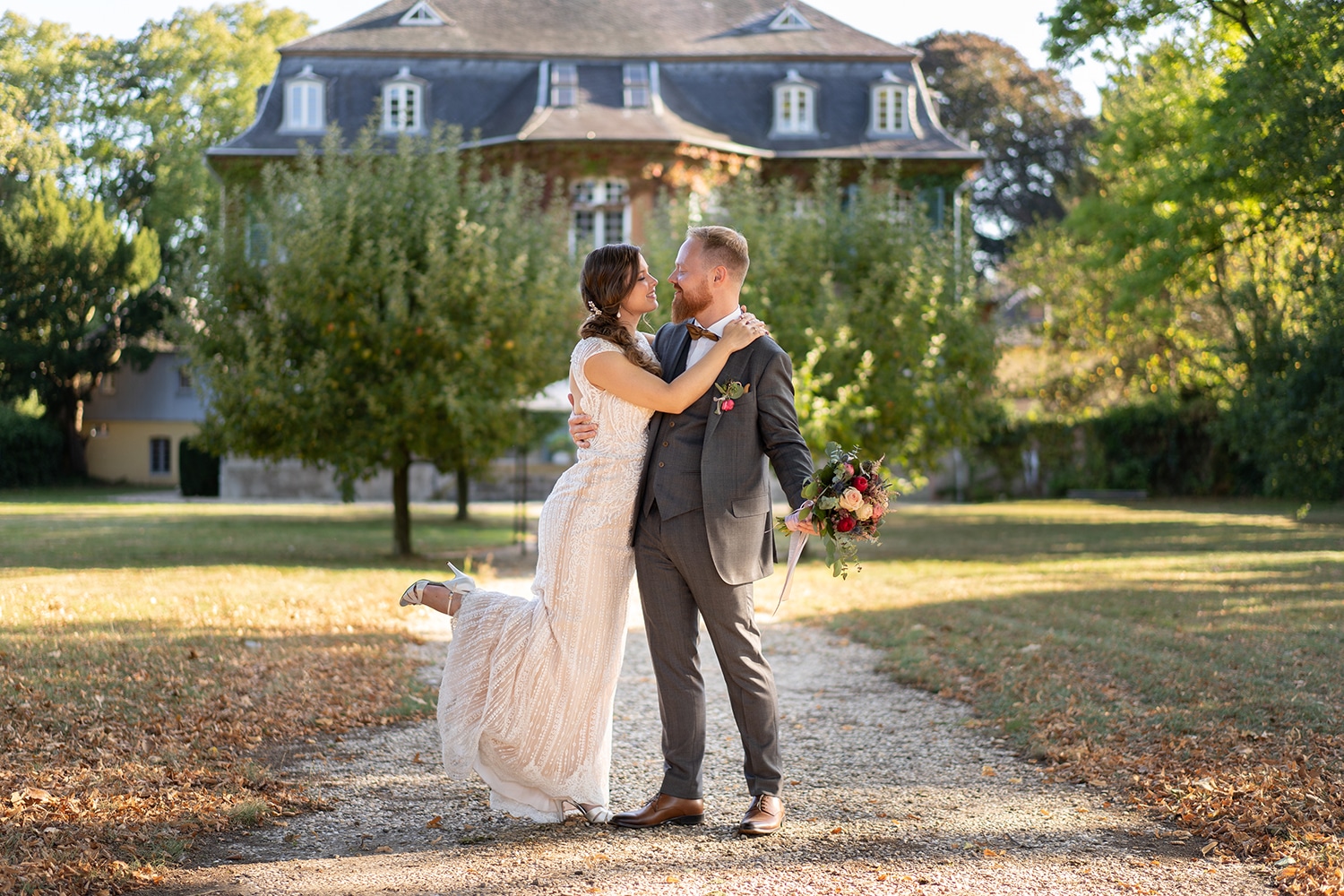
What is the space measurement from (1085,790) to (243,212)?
1588 centimetres

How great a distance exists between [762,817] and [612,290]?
2.05m

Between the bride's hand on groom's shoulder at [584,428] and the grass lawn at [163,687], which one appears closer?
the grass lawn at [163,687]

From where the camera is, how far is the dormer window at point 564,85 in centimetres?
3267

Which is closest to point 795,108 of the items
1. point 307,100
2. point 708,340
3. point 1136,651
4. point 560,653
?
point 307,100

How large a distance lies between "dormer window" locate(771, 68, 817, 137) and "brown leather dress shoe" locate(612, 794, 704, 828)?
1224 inches

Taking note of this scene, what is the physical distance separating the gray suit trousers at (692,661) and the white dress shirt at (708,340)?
0.60 metres

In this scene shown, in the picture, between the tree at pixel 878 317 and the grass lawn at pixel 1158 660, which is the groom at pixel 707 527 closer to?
the grass lawn at pixel 1158 660

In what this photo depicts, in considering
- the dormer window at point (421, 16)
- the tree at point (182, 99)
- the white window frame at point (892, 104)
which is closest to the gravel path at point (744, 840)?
the white window frame at point (892, 104)

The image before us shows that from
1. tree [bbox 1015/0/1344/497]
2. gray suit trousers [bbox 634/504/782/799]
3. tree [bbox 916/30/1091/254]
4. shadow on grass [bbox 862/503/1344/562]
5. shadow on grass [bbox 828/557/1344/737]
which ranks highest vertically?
tree [bbox 916/30/1091/254]

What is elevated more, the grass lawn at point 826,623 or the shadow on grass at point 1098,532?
the grass lawn at point 826,623

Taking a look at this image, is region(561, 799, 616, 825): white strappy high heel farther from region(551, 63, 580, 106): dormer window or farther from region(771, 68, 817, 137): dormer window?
region(771, 68, 817, 137): dormer window

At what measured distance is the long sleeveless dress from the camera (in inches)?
185

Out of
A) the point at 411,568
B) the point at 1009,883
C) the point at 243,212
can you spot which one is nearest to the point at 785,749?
the point at 1009,883

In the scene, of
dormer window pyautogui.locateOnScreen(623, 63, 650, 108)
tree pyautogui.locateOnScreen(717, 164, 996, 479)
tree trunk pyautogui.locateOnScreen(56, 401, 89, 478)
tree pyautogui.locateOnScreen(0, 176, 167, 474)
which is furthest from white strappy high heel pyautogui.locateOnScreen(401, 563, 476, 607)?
tree trunk pyautogui.locateOnScreen(56, 401, 89, 478)
